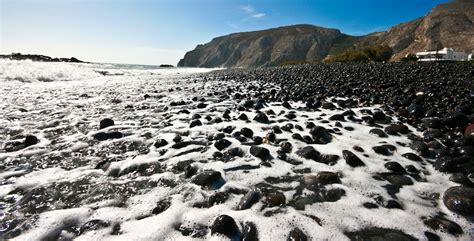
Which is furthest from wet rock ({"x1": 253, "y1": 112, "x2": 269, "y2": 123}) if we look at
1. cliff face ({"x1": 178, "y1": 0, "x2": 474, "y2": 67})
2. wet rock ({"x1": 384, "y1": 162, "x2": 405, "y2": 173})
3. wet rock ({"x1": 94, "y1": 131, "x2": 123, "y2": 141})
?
cliff face ({"x1": 178, "y1": 0, "x2": 474, "y2": 67})

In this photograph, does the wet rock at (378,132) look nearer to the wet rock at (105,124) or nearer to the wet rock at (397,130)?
the wet rock at (397,130)

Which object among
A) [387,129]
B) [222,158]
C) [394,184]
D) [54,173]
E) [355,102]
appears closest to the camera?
[394,184]

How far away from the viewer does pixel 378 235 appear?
6.62 ft

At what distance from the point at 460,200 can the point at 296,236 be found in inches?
62.0

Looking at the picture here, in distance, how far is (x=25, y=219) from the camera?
89.8 inches

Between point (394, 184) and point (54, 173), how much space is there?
158 inches

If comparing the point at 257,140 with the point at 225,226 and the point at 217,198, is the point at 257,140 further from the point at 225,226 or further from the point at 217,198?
the point at 225,226

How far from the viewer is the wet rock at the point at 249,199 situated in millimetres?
2422

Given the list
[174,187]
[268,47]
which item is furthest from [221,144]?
[268,47]

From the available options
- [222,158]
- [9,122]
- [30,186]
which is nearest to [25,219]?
[30,186]

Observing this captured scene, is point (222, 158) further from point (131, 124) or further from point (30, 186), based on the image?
point (131, 124)

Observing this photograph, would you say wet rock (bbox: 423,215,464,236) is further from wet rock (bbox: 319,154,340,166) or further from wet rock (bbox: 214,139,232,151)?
wet rock (bbox: 214,139,232,151)

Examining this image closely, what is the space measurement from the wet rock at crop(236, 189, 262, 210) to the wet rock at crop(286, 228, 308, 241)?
1.68 ft

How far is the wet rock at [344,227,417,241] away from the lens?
194 cm
